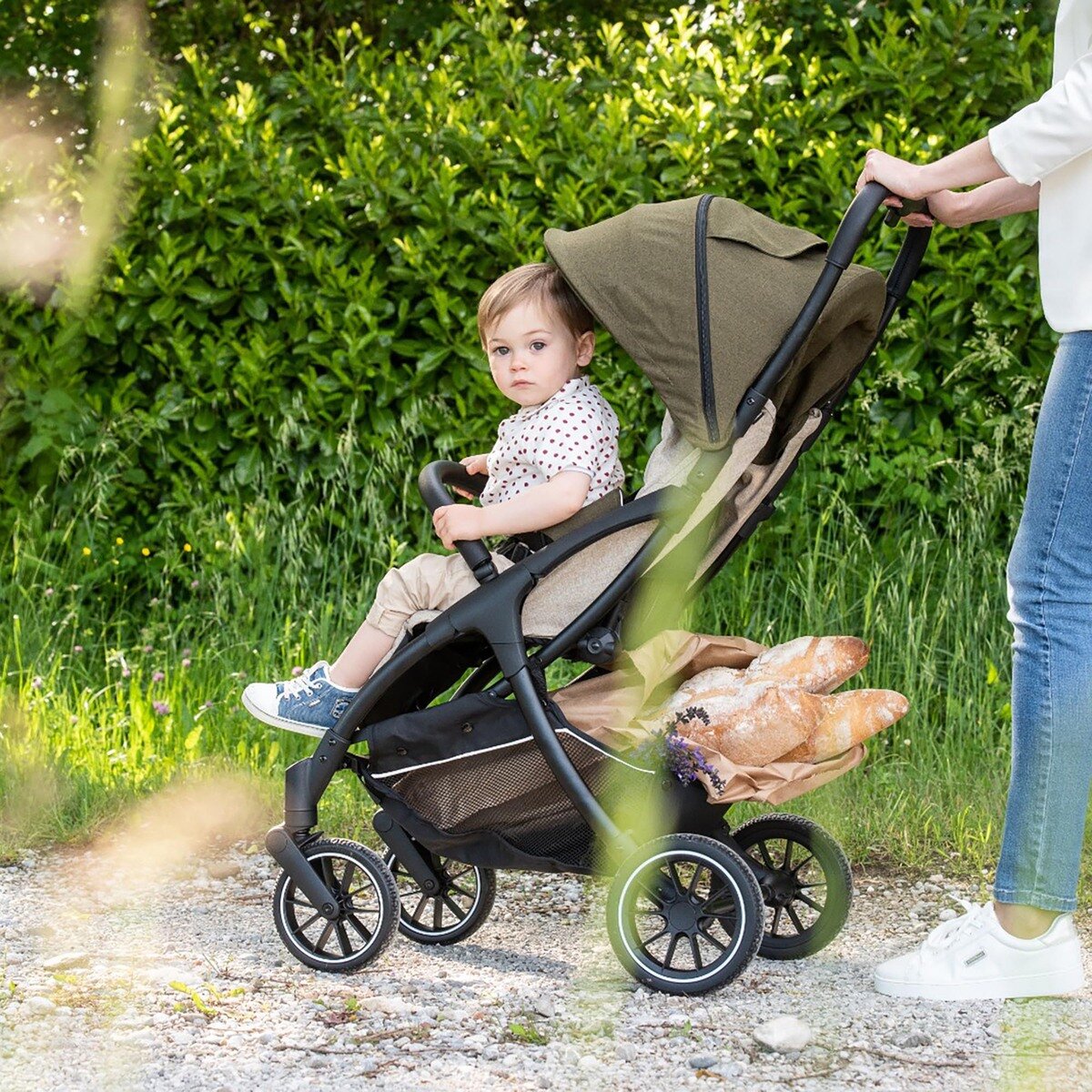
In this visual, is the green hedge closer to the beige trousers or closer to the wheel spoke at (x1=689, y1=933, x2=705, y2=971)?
the beige trousers

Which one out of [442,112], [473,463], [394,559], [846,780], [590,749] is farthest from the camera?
[442,112]

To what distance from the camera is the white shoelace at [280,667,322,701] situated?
3150 millimetres

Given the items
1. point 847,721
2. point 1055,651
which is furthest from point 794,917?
point 1055,651

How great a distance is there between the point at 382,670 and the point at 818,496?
2.27 metres

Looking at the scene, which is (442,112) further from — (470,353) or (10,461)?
(10,461)

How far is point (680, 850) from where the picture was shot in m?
2.84

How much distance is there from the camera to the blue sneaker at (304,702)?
10.3 ft

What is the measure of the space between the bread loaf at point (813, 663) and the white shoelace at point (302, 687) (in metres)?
0.86

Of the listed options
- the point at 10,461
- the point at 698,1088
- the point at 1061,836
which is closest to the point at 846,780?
the point at 1061,836

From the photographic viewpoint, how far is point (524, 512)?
2.99 meters

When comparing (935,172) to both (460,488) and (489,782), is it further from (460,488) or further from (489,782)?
(489,782)

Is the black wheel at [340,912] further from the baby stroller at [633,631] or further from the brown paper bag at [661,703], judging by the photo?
the brown paper bag at [661,703]

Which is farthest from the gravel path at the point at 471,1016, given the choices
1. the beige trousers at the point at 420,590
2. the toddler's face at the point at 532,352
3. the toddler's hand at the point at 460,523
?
the toddler's face at the point at 532,352

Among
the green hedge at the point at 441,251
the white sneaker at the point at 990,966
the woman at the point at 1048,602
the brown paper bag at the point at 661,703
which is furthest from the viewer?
the green hedge at the point at 441,251
